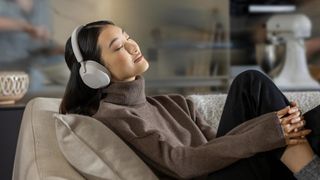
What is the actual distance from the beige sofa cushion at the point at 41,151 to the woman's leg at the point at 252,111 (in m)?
0.36

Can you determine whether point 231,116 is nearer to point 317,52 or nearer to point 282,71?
point 282,71

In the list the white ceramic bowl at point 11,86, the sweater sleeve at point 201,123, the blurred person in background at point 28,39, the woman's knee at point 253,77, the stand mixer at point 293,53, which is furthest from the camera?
the stand mixer at point 293,53

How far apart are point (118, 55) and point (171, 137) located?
26 centimetres

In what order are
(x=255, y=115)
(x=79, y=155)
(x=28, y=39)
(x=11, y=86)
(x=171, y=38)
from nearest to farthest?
(x=79, y=155) < (x=255, y=115) < (x=11, y=86) < (x=28, y=39) < (x=171, y=38)

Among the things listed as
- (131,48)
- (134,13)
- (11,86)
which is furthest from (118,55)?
(134,13)

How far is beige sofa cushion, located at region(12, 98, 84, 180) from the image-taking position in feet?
3.41

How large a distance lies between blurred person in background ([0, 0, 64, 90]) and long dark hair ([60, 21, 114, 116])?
1.22m

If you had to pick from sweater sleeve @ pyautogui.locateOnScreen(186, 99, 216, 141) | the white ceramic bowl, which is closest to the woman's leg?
sweater sleeve @ pyautogui.locateOnScreen(186, 99, 216, 141)

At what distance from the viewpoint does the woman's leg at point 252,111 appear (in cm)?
113

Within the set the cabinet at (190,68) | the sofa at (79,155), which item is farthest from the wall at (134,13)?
the sofa at (79,155)

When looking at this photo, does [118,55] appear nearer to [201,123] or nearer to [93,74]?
[93,74]

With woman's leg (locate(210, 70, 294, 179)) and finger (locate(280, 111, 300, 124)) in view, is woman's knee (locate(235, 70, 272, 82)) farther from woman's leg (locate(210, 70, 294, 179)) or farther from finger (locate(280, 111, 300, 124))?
finger (locate(280, 111, 300, 124))

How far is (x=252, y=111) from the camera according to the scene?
4.05ft

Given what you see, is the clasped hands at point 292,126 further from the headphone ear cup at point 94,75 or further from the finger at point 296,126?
the headphone ear cup at point 94,75
